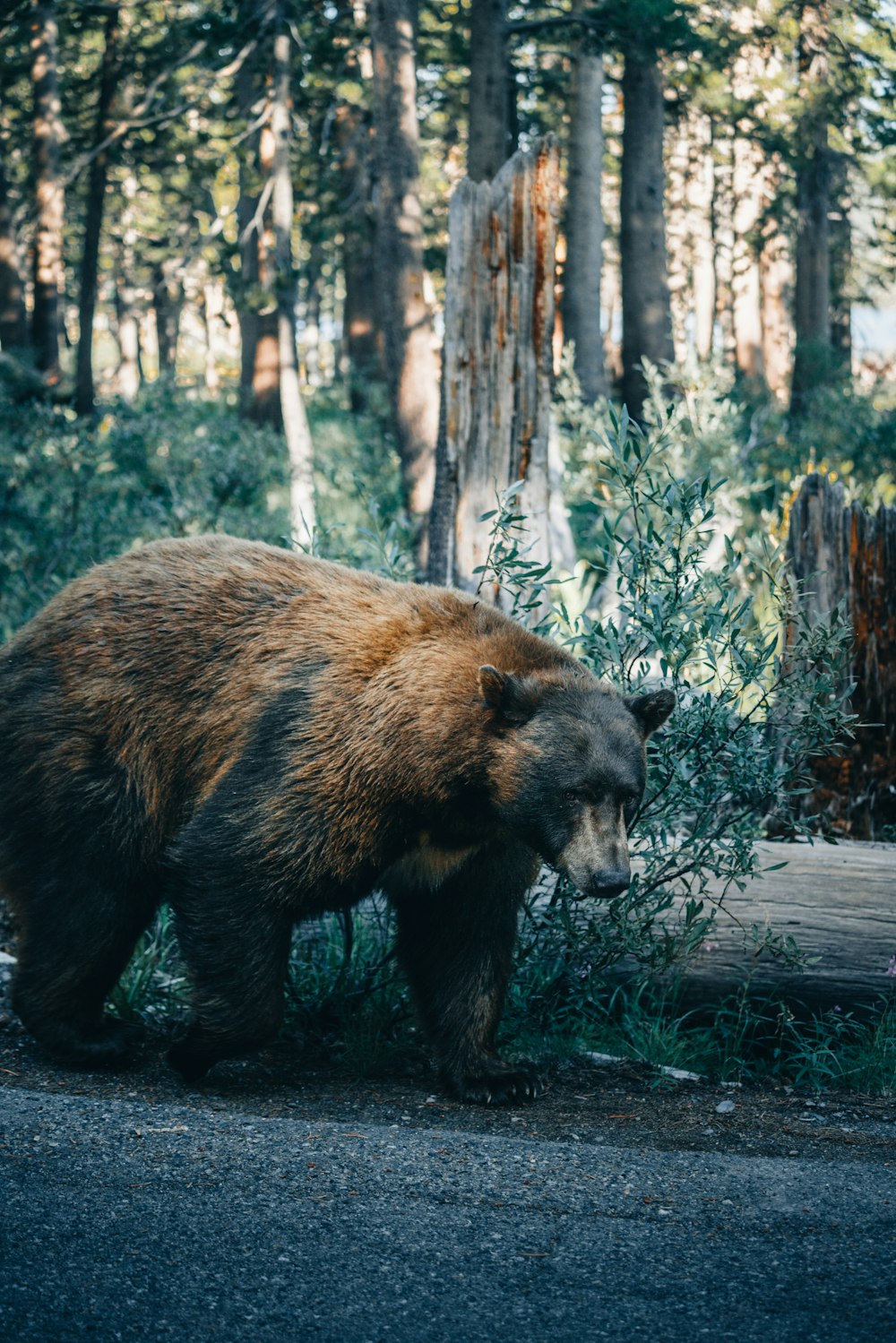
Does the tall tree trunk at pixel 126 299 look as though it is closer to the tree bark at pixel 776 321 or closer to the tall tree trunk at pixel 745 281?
the tall tree trunk at pixel 745 281

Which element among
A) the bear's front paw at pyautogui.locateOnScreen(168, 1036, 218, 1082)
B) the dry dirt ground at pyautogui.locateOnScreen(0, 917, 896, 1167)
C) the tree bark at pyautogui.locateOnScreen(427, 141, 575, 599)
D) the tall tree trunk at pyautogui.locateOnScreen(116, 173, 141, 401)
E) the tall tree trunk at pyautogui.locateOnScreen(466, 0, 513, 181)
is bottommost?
the dry dirt ground at pyautogui.locateOnScreen(0, 917, 896, 1167)

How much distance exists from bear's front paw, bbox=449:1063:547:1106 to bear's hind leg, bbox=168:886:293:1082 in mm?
741

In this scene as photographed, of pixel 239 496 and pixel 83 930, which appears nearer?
pixel 83 930

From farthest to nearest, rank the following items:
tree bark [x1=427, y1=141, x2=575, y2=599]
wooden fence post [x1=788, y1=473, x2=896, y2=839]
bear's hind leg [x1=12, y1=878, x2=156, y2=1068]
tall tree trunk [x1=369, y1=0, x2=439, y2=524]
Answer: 1. tall tree trunk [x1=369, y1=0, x2=439, y2=524]
2. tree bark [x1=427, y1=141, x2=575, y2=599]
3. wooden fence post [x1=788, y1=473, x2=896, y2=839]
4. bear's hind leg [x1=12, y1=878, x2=156, y2=1068]

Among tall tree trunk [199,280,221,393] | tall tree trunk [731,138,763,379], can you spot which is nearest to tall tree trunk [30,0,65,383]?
tall tree trunk [731,138,763,379]

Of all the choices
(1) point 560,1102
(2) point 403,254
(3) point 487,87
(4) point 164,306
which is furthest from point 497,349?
(4) point 164,306

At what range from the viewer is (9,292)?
20.4 meters

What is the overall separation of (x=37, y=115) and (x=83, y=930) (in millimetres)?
18252

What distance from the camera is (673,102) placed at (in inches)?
850

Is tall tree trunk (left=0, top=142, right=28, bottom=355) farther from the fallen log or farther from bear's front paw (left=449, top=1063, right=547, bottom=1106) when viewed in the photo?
bear's front paw (left=449, top=1063, right=547, bottom=1106)

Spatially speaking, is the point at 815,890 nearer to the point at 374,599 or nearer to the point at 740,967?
the point at 740,967

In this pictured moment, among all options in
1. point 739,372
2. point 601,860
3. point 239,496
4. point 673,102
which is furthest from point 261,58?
point 601,860

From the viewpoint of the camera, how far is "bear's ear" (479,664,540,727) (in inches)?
164

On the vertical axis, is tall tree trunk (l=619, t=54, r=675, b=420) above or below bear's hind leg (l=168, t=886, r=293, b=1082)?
above
